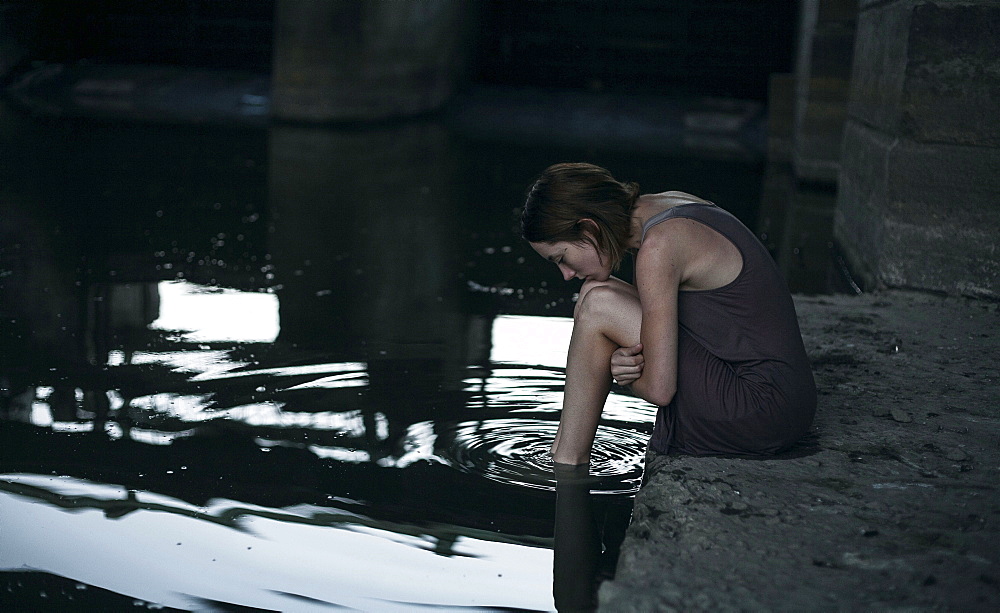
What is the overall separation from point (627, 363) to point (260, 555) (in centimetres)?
87

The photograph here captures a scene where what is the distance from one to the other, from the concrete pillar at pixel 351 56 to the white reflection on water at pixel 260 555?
9.70m

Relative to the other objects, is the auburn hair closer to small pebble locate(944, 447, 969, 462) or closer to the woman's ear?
the woman's ear

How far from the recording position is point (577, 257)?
2.32m

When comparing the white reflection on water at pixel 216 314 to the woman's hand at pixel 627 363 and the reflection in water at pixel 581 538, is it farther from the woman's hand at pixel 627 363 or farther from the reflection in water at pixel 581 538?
the woman's hand at pixel 627 363

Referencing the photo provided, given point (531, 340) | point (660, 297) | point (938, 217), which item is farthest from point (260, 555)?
point (938, 217)

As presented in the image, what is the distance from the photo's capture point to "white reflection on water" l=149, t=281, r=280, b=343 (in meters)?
3.77

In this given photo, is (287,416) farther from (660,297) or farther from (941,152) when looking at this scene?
(941,152)

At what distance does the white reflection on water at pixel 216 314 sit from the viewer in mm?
3768

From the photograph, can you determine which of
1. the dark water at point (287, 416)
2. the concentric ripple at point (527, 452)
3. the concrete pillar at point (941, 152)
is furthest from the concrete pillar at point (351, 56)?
the concentric ripple at point (527, 452)

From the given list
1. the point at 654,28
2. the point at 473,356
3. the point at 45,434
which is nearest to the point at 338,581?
the point at 45,434

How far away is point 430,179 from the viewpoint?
8070mm

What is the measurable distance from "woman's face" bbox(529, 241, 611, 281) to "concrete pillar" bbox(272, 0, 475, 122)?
9.70m

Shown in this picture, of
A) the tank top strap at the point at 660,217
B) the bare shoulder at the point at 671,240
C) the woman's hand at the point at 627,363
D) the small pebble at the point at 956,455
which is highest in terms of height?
the tank top strap at the point at 660,217

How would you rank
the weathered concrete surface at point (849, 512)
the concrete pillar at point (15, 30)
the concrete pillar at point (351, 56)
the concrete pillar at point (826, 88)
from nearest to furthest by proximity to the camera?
the weathered concrete surface at point (849, 512)
the concrete pillar at point (826, 88)
the concrete pillar at point (351, 56)
the concrete pillar at point (15, 30)
